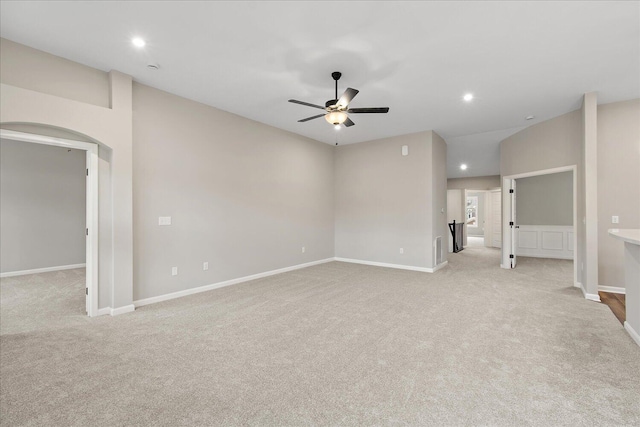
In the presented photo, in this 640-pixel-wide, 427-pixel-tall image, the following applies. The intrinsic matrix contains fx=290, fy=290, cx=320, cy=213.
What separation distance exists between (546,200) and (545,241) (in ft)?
3.84

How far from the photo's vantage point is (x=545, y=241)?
27.0 ft

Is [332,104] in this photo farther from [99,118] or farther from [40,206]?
[40,206]

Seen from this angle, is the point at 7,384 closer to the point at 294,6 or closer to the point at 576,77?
the point at 294,6

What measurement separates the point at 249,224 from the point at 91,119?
9.06ft

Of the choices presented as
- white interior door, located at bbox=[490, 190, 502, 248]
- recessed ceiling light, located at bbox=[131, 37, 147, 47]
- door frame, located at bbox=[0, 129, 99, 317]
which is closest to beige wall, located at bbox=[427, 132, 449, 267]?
white interior door, located at bbox=[490, 190, 502, 248]

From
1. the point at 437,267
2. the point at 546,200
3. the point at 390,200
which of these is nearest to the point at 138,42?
the point at 390,200

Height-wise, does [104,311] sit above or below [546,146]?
below

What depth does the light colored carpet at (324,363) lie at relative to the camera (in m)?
1.84

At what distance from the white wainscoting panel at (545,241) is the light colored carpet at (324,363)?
477 centimetres

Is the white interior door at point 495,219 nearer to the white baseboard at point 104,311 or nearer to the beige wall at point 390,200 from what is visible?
the beige wall at point 390,200

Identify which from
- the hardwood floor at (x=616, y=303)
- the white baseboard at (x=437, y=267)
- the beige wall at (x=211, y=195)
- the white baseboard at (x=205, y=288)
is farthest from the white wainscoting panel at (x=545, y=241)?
the white baseboard at (x=205, y=288)

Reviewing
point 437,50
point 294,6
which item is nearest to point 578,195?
point 437,50

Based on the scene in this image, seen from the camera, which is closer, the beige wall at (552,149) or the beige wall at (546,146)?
the beige wall at (552,149)

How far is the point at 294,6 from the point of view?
2455mm
